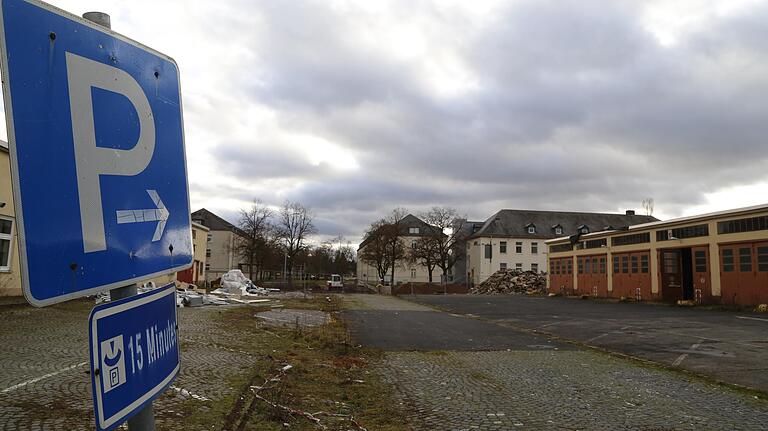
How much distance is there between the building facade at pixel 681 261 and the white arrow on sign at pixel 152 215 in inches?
1195

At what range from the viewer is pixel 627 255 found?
120 ft

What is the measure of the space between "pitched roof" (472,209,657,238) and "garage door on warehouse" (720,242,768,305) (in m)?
46.6

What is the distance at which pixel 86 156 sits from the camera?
1581mm

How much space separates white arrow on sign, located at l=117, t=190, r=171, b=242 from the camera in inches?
67.1

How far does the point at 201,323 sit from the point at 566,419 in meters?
12.0

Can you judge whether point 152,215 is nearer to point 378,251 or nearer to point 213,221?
point 378,251

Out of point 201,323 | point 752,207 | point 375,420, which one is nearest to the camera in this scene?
point 375,420

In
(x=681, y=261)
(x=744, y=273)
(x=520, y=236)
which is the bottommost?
(x=744, y=273)

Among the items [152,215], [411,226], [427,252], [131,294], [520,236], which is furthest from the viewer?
[411,226]

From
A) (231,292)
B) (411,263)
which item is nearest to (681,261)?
(231,292)

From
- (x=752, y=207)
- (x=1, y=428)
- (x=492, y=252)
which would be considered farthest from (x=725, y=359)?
(x=492, y=252)

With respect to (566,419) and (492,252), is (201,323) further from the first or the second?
(492,252)

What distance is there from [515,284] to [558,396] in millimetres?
50577

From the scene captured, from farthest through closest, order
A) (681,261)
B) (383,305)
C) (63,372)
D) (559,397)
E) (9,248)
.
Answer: (681,261), (383,305), (9,248), (559,397), (63,372)
